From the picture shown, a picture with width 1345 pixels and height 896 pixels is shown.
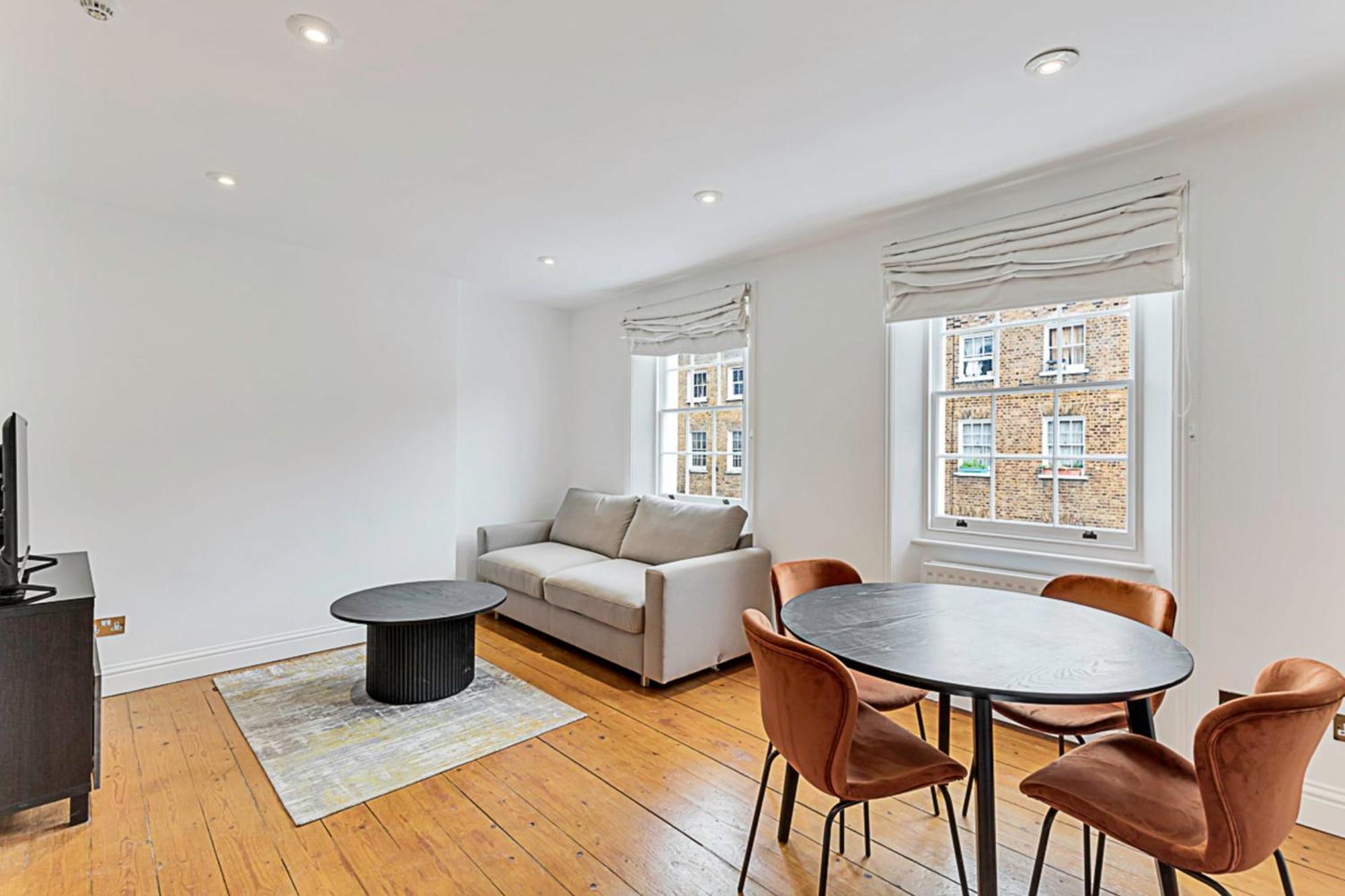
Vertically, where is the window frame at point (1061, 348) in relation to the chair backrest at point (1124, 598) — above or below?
above

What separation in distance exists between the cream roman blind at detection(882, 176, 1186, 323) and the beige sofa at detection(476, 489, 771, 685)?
1.63 m

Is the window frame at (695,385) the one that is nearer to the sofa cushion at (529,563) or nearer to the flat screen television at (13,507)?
the sofa cushion at (529,563)

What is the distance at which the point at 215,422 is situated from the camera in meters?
3.55

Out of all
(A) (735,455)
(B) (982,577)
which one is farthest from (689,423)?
(B) (982,577)


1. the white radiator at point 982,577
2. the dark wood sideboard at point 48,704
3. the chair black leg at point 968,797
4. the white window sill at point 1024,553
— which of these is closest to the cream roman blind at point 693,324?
the white window sill at point 1024,553

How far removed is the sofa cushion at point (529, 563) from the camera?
13.5ft

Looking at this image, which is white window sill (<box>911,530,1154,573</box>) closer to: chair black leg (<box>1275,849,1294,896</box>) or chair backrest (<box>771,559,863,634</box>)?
chair backrest (<box>771,559,863,634</box>)

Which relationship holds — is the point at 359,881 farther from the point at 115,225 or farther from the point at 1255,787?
the point at 115,225

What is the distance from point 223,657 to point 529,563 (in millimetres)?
1734

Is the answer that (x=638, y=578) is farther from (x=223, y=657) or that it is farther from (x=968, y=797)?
(x=223, y=657)

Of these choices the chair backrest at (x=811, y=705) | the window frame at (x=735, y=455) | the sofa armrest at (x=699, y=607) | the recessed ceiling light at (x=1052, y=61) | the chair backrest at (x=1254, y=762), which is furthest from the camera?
the window frame at (x=735, y=455)

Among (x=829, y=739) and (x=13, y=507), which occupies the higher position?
(x=13, y=507)

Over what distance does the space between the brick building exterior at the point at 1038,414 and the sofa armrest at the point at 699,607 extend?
3.85 feet

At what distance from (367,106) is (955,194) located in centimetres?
248
